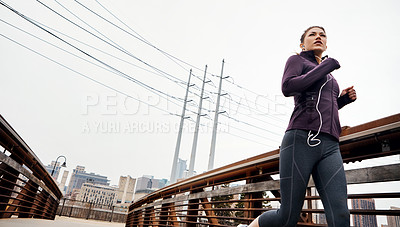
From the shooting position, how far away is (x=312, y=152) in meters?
1.28

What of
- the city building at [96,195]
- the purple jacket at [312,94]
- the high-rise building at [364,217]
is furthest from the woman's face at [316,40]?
the city building at [96,195]

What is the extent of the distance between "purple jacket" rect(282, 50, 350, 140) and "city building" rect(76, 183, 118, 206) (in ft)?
539

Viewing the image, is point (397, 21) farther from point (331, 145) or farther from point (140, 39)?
point (140, 39)

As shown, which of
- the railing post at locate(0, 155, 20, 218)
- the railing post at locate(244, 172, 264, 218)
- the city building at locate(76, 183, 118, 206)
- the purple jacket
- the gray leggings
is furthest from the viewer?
the city building at locate(76, 183, 118, 206)

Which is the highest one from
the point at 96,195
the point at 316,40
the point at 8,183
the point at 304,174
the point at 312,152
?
the point at 96,195

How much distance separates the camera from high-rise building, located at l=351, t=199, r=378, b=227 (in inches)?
62.3

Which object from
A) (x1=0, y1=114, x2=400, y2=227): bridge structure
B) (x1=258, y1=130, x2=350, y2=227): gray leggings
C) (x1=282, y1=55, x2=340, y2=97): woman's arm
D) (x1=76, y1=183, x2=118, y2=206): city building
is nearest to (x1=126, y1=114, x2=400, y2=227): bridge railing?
(x1=0, y1=114, x2=400, y2=227): bridge structure

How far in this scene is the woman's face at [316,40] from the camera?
1.59 meters

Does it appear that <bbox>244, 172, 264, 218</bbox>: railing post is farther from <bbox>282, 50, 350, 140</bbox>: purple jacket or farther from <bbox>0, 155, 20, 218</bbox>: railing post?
<bbox>0, 155, 20, 218</bbox>: railing post

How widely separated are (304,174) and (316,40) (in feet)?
2.89

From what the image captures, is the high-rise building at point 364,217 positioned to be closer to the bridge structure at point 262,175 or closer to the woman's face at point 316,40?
the bridge structure at point 262,175

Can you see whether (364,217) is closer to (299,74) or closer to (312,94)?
(312,94)

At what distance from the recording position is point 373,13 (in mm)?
7062

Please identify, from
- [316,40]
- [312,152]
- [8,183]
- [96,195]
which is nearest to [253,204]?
[312,152]
